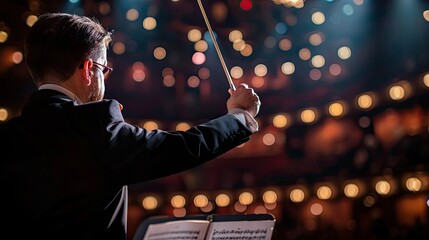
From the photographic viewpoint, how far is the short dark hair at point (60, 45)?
6.11ft

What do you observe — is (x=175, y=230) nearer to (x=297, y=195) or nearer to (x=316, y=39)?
(x=297, y=195)

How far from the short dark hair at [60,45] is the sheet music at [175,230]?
20.8 inches

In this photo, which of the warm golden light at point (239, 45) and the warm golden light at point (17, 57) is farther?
the warm golden light at point (239, 45)

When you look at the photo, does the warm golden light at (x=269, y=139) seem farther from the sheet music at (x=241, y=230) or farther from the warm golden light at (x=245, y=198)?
the sheet music at (x=241, y=230)

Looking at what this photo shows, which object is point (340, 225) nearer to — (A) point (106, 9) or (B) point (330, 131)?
(B) point (330, 131)

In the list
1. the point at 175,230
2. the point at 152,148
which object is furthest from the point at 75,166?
the point at 175,230

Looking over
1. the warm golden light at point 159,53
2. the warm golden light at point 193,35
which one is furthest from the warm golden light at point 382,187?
the warm golden light at point 159,53

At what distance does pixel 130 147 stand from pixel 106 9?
35.8ft

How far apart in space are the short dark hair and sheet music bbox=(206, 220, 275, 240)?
0.64 meters

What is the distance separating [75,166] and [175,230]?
1.14ft

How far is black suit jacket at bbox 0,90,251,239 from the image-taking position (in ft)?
5.45

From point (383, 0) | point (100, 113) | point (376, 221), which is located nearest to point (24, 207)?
point (100, 113)

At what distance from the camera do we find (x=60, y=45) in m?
1.86

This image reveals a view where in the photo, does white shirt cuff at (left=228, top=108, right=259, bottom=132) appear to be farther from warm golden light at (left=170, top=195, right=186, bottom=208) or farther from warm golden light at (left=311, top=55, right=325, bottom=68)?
warm golden light at (left=311, top=55, right=325, bottom=68)
